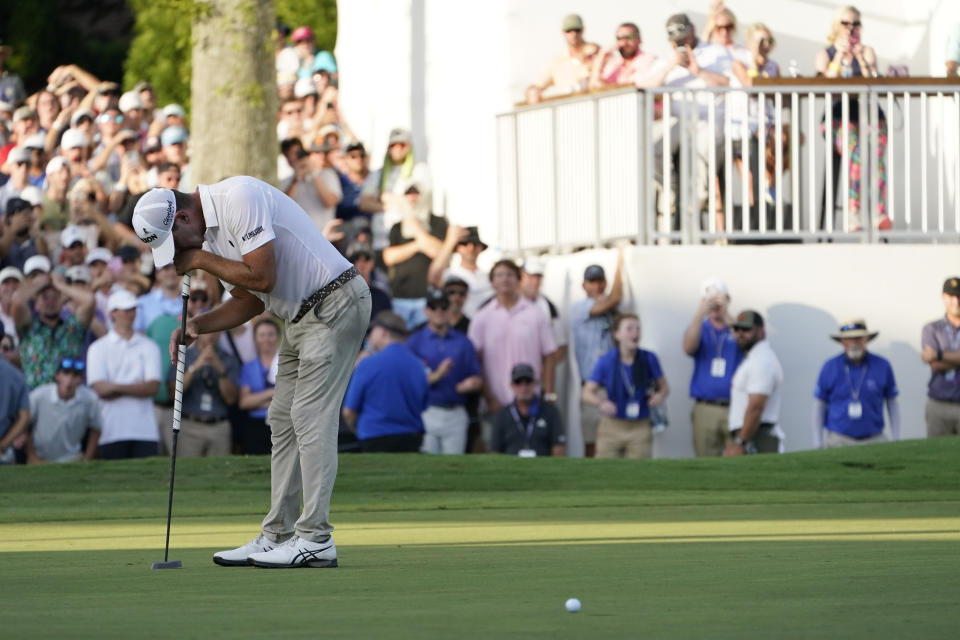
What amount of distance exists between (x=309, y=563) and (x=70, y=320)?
9443 millimetres

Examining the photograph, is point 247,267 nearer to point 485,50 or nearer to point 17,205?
point 17,205

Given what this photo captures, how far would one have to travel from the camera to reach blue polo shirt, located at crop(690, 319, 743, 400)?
17062 millimetres

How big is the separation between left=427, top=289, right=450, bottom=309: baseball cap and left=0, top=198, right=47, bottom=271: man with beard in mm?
3867

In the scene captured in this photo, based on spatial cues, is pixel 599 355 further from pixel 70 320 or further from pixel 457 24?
pixel 457 24

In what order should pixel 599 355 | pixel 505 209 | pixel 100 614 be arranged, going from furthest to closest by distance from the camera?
pixel 505 209, pixel 599 355, pixel 100 614

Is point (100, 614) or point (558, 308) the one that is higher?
point (558, 308)

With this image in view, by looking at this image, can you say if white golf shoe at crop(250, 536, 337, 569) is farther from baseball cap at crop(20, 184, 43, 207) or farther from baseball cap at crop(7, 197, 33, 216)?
baseball cap at crop(20, 184, 43, 207)

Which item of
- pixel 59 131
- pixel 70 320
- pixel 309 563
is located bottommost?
pixel 309 563

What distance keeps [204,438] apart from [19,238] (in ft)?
10.7

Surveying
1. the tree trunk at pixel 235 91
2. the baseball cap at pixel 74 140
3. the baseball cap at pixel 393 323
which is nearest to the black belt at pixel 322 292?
the baseball cap at pixel 393 323

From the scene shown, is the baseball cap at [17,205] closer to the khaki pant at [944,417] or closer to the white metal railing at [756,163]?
the white metal railing at [756,163]

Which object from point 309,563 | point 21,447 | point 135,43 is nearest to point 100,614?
point 309,563

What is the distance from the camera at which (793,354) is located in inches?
714

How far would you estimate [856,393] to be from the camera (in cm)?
1664
